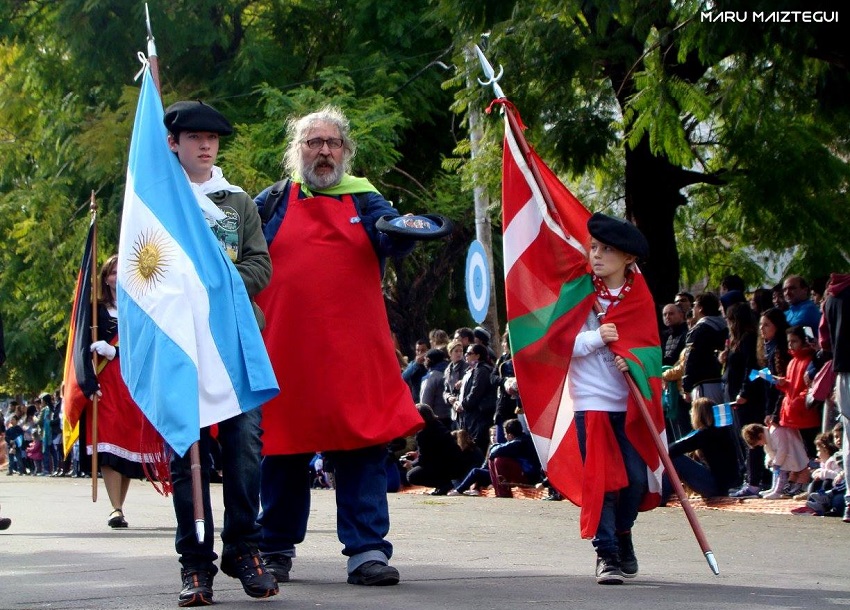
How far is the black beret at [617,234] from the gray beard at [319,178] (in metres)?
1.19

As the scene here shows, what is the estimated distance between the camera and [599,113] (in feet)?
46.5

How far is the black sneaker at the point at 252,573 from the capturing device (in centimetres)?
589

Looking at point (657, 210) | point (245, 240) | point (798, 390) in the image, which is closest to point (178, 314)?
point (245, 240)

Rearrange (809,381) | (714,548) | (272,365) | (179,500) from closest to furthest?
(179,500), (272,365), (714,548), (809,381)

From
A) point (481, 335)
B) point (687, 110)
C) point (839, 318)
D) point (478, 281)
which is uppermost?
point (687, 110)

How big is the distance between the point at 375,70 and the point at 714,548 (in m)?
15.7

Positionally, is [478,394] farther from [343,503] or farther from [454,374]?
[343,503]

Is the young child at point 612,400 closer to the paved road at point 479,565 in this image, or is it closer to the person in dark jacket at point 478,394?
the paved road at point 479,565

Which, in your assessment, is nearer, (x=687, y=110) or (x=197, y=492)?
(x=197, y=492)

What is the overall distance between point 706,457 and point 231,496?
735 centimetres

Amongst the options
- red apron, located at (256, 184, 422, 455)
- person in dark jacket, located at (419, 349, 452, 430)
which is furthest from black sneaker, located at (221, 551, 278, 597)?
person in dark jacket, located at (419, 349, 452, 430)

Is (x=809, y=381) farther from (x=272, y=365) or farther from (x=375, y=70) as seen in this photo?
(x=375, y=70)

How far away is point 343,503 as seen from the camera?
666 cm

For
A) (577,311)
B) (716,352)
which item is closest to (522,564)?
(577,311)
